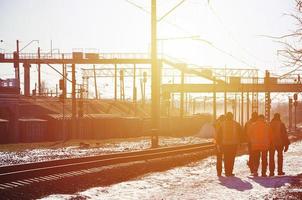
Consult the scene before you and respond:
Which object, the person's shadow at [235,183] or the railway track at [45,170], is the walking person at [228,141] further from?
the railway track at [45,170]

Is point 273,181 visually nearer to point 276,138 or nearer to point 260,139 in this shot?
point 260,139

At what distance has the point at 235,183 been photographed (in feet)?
39.9

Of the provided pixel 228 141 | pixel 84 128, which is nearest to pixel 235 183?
pixel 228 141

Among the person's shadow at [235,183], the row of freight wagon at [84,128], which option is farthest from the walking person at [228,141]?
the row of freight wagon at [84,128]

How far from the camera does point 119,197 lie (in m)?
10.0

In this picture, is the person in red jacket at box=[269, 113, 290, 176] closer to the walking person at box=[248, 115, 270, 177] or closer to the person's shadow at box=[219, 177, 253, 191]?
the walking person at box=[248, 115, 270, 177]

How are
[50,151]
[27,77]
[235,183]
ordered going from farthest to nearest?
1. [27,77]
2. [50,151]
3. [235,183]

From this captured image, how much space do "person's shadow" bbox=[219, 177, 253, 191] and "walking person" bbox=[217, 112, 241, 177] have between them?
2.31 feet

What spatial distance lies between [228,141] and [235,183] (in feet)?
6.41

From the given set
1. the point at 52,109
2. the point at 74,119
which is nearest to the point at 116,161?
the point at 74,119

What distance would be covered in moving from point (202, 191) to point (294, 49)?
4.40 metres

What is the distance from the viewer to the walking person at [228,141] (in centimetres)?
1393

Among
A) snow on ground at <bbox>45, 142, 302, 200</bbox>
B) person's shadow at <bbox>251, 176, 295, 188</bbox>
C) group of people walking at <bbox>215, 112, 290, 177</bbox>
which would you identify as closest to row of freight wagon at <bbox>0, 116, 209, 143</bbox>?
group of people walking at <bbox>215, 112, 290, 177</bbox>

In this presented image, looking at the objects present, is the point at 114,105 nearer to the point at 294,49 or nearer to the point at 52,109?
the point at 52,109
